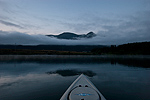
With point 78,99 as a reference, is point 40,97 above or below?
below

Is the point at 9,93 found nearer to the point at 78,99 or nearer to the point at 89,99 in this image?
the point at 78,99

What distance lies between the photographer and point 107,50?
121 m

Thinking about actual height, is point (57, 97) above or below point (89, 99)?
below

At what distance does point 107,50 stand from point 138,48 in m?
33.0

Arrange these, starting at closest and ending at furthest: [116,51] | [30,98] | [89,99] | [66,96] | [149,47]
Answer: [89,99]
[66,96]
[30,98]
[149,47]
[116,51]

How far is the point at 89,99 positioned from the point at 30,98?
4.94m

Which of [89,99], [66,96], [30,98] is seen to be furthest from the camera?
[30,98]

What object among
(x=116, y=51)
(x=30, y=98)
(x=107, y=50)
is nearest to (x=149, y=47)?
(x=116, y=51)

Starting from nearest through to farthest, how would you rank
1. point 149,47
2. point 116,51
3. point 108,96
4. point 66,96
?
point 66,96
point 108,96
point 149,47
point 116,51

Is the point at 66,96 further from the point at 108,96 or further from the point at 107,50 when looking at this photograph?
the point at 107,50

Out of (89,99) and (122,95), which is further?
(122,95)

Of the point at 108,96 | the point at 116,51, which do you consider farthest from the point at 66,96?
the point at 116,51

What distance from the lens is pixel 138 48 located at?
10756cm

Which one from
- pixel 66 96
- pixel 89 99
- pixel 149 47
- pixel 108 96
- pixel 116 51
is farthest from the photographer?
pixel 116 51
